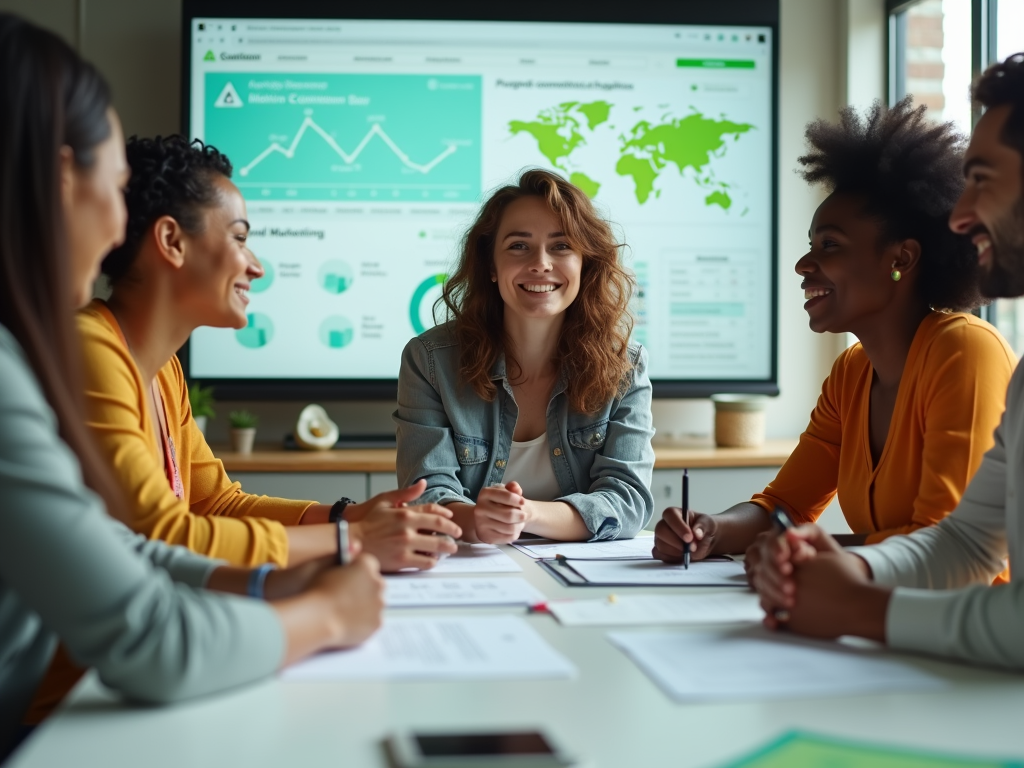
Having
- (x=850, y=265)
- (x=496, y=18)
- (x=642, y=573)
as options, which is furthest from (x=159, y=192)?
(x=496, y=18)

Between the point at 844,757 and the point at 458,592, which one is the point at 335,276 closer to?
the point at 458,592

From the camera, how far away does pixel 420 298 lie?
12.0 ft

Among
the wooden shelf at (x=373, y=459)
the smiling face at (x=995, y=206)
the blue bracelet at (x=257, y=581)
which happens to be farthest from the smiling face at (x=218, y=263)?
the wooden shelf at (x=373, y=459)

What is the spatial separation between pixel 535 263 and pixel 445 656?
1.33 metres

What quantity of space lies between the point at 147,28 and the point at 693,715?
353 centimetres

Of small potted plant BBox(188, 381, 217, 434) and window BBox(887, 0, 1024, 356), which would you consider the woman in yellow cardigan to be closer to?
small potted plant BBox(188, 381, 217, 434)

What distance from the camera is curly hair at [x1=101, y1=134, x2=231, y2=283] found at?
1.63 metres

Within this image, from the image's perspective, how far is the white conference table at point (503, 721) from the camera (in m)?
0.80

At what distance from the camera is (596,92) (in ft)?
12.1

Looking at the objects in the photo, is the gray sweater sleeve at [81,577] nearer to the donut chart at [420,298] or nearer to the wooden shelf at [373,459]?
the wooden shelf at [373,459]

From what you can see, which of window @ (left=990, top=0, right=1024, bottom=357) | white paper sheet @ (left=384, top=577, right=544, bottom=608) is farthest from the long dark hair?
window @ (left=990, top=0, right=1024, bottom=357)

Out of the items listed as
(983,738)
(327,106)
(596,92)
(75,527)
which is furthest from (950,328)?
(327,106)

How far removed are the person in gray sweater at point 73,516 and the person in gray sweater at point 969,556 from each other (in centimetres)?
52

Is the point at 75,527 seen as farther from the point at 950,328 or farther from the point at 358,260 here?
the point at 358,260
